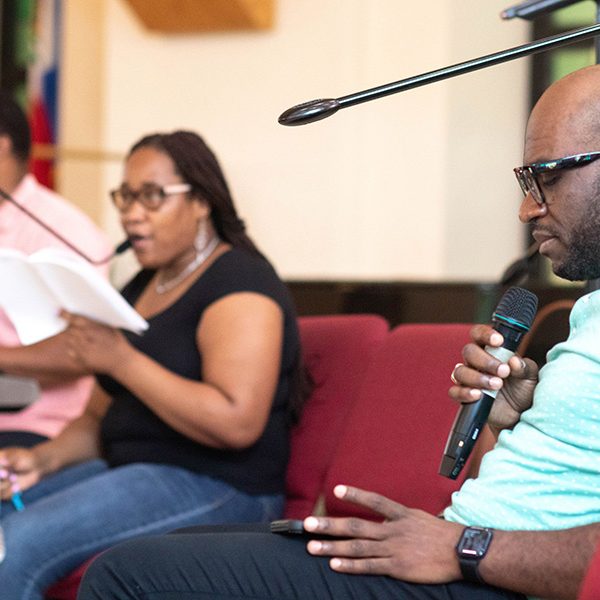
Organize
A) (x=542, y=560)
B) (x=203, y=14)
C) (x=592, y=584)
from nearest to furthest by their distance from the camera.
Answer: (x=592, y=584)
(x=542, y=560)
(x=203, y=14)

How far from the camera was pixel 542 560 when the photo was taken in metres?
1.43

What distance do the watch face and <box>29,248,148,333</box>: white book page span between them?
0.97 m

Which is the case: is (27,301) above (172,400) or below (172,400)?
above

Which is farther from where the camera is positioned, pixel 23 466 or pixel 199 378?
pixel 23 466

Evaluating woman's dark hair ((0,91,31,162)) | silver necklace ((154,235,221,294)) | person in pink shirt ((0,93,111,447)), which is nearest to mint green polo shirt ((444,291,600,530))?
silver necklace ((154,235,221,294))

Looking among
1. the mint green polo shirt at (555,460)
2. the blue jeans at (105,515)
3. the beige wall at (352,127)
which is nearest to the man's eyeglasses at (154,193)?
the blue jeans at (105,515)

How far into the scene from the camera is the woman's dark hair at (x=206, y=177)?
8.84ft

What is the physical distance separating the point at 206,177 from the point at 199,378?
52 centimetres

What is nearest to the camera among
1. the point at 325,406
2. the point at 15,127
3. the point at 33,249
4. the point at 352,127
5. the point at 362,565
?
the point at 362,565

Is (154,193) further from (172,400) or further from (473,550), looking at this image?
(473,550)

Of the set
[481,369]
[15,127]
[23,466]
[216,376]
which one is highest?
[15,127]

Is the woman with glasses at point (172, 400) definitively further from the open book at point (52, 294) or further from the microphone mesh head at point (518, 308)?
the microphone mesh head at point (518, 308)

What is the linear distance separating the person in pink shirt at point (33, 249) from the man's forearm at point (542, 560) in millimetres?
1444

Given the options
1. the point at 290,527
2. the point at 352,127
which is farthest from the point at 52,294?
the point at 352,127
